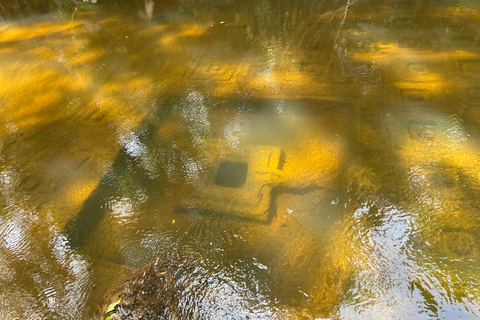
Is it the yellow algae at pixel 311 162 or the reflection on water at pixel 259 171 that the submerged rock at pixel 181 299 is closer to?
the reflection on water at pixel 259 171

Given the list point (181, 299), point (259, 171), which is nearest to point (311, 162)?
point (259, 171)

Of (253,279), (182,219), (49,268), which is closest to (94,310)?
(49,268)

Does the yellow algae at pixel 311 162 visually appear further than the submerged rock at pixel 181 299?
Yes

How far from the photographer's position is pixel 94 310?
4.93 feet

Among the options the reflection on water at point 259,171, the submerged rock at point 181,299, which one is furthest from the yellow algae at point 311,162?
the submerged rock at point 181,299

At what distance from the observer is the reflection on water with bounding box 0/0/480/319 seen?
1.52 m

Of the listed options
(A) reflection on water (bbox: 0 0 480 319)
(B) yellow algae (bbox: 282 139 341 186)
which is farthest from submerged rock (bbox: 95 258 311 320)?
(B) yellow algae (bbox: 282 139 341 186)

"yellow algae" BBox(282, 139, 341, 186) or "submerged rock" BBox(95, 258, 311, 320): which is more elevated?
"yellow algae" BBox(282, 139, 341, 186)

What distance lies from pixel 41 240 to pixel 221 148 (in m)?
1.33

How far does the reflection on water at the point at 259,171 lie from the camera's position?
1521mm

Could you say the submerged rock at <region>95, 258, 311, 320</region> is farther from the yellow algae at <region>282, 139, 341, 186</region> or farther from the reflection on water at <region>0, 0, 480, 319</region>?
the yellow algae at <region>282, 139, 341, 186</region>

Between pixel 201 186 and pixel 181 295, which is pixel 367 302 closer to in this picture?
Result: pixel 181 295

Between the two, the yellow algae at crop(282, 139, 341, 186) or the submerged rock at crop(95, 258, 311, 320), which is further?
the yellow algae at crop(282, 139, 341, 186)

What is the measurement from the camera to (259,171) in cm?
207
